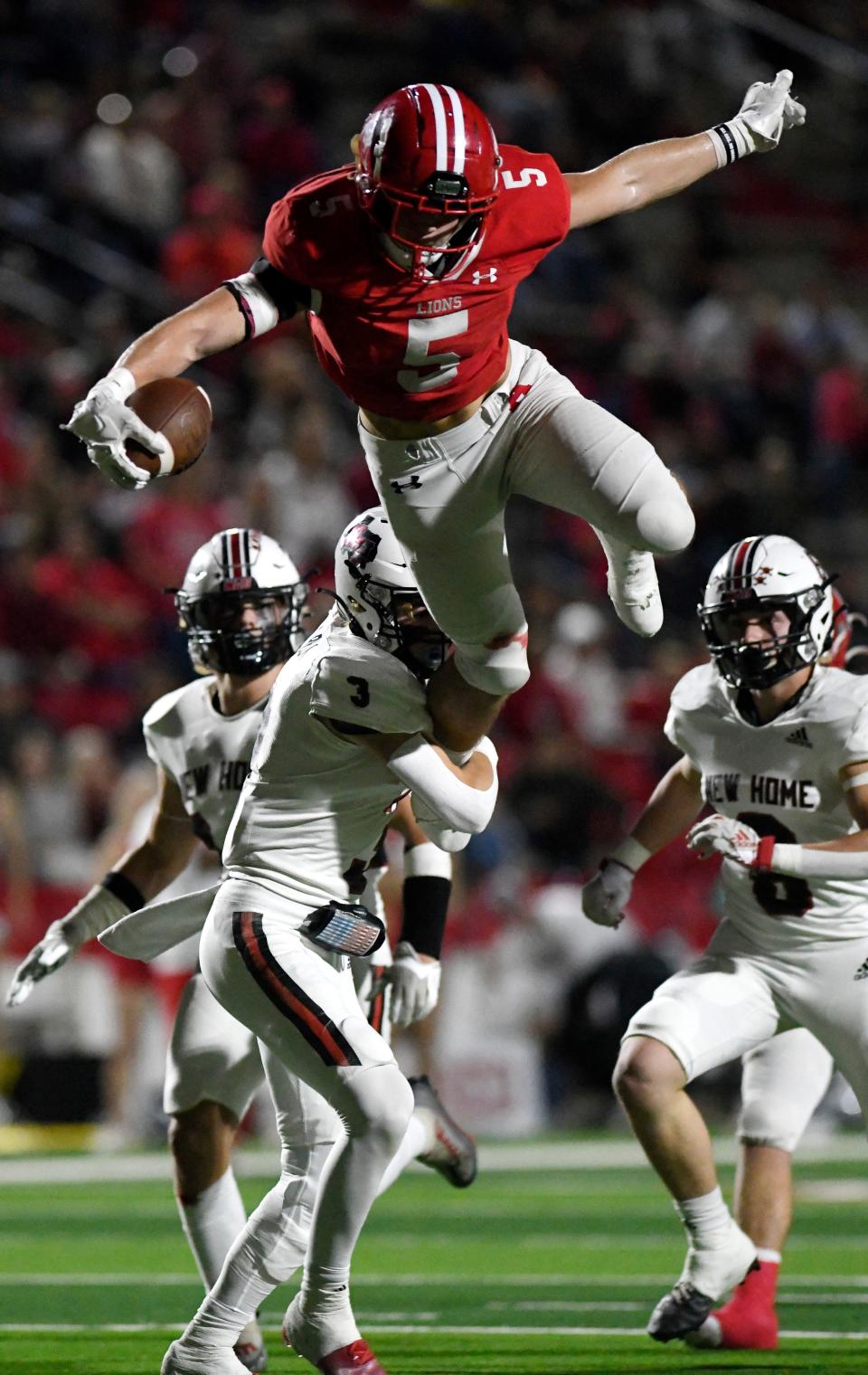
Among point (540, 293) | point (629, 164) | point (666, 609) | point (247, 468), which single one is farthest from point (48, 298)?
point (629, 164)

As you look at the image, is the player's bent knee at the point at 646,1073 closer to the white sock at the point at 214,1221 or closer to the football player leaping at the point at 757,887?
the football player leaping at the point at 757,887

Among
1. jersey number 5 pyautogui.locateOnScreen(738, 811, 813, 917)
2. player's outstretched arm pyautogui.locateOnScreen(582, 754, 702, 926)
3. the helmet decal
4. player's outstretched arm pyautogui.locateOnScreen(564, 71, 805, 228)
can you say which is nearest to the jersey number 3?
the helmet decal

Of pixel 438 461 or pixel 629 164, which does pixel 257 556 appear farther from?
pixel 629 164

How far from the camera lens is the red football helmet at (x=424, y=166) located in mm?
4078

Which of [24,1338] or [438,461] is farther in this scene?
[24,1338]

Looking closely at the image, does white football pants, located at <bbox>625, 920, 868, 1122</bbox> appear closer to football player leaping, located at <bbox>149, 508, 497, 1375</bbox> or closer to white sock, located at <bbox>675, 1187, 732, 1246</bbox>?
white sock, located at <bbox>675, 1187, 732, 1246</bbox>

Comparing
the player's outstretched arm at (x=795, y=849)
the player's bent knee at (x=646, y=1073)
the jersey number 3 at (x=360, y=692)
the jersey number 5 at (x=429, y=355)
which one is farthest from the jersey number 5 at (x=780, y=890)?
the jersey number 5 at (x=429, y=355)

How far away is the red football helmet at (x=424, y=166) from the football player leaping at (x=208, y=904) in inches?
52.3

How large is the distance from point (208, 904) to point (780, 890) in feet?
5.01

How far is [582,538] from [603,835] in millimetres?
2187

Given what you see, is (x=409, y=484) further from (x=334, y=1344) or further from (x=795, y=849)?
(x=334, y=1344)

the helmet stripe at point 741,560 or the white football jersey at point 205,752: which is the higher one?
the helmet stripe at point 741,560

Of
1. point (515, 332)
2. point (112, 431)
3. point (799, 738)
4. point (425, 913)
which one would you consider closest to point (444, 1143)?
point (425, 913)

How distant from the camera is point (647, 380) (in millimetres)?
12969
